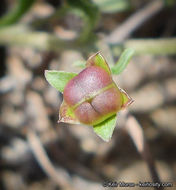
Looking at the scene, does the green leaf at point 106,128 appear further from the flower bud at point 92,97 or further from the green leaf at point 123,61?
the green leaf at point 123,61

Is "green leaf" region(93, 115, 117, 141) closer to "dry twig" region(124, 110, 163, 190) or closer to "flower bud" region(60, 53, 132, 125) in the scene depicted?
"flower bud" region(60, 53, 132, 125)

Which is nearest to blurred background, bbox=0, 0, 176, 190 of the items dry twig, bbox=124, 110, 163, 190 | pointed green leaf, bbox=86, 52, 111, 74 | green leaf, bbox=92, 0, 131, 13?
green leaf, bbox=92, 0, 131, 13

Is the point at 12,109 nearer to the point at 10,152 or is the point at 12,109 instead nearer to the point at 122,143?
the point at 10,152

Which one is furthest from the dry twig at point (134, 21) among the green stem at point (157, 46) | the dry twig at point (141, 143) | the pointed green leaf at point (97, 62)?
the pointed green leaf at point (97, 62)

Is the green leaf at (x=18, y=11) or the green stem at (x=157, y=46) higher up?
the green leaf at (x=18, y=11)

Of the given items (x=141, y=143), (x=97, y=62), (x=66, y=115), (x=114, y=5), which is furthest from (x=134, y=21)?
(x=66, y=115)

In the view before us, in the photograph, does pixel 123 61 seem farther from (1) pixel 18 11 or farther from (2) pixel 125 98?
(1) pixel 18 11
